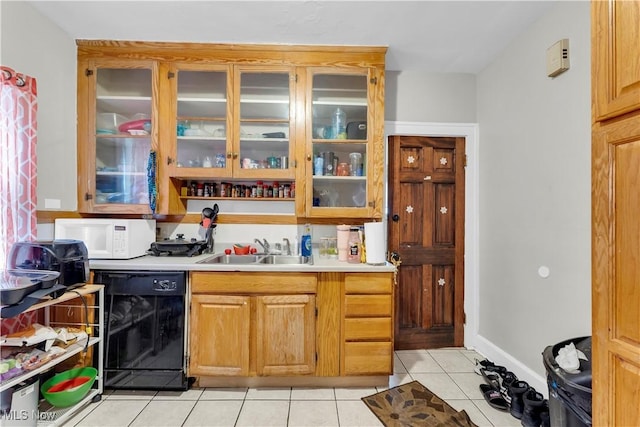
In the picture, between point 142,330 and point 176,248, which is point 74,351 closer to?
point 142,330

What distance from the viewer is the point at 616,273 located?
966 millimetres

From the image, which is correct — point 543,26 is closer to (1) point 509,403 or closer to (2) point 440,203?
(2) point 440,203

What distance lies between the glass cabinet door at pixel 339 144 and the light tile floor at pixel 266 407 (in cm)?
129

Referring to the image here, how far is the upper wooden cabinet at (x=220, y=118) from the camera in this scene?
7.25 feet

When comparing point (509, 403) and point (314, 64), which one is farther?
point (314, 64)

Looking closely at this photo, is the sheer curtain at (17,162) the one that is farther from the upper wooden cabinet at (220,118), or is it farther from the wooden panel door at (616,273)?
the wooden panel door at (616,273)

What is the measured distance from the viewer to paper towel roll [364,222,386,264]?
2014 mm

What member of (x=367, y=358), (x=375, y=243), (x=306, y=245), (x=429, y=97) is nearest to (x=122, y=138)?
(x=306, y=245)

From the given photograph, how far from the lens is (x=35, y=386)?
1.55m

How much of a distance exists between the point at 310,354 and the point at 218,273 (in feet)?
2.76

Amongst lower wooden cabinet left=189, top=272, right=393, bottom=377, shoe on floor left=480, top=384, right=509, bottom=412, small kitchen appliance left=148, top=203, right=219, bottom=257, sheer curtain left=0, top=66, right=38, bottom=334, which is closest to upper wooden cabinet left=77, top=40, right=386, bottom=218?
small kitchen appliance left=148, top=203, right=219, bottom=257

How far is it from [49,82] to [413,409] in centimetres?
328

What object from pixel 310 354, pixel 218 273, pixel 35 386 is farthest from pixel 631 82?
pixel 35 386

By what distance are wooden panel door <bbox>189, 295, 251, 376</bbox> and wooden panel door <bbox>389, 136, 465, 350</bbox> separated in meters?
1.42
